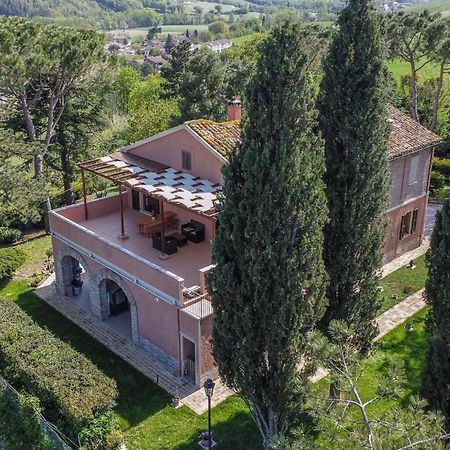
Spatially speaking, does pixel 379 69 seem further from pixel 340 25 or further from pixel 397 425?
pixel 397 425

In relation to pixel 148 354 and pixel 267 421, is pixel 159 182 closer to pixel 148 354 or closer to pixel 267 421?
pixel 148 354


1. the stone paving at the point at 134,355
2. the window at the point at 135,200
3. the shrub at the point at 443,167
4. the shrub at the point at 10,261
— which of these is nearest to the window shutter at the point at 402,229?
the window at the point at 135,200

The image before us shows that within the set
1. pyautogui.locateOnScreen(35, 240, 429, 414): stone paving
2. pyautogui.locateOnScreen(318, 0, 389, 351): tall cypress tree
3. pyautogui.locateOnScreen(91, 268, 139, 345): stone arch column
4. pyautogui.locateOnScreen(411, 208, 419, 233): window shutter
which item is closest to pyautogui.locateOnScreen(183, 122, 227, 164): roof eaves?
pyautogui.locateOnScreen(91, 268, 139, 345): stone arch column

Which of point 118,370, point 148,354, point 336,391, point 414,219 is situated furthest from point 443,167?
point 118,370

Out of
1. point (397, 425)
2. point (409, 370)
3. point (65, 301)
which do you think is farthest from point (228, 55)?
point (397, 425)

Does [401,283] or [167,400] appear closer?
[167,400]

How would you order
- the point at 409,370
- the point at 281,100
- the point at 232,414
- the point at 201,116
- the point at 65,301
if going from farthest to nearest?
the point at 201,116
the point at 65,301
the point at 409,370
the point at 232,414
the point at 281,100
